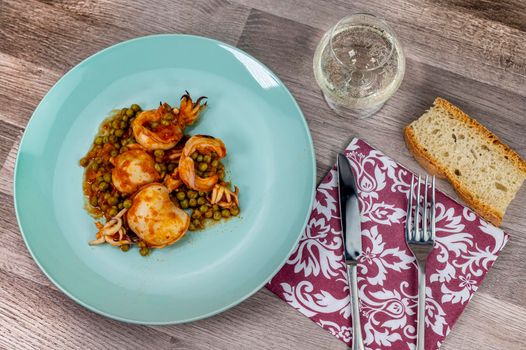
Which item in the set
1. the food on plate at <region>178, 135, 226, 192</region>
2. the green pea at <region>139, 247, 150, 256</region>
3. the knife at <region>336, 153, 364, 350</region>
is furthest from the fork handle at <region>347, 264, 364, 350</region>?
the green pea at <region>139, 247, 150, 256</region>

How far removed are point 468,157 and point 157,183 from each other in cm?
106

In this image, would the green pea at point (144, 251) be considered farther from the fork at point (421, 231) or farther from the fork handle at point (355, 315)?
the fork at point (421, 231)

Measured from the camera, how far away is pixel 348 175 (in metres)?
1.89

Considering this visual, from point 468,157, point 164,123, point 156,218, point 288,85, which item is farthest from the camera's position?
point 288,85

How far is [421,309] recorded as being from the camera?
1745mm

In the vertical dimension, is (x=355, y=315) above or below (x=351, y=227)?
below

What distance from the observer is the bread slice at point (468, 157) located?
1.88 metres

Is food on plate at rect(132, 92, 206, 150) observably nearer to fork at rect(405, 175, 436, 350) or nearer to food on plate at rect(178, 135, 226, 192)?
food on plate at rect(178, 135, 226, 192)

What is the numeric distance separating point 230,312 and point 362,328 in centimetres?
43

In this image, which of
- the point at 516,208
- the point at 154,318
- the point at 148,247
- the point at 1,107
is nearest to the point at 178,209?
the point at 148,247

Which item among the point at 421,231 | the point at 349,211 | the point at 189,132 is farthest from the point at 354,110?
the point at 189,132

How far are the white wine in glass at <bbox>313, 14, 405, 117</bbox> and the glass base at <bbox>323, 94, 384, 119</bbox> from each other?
0.08ft

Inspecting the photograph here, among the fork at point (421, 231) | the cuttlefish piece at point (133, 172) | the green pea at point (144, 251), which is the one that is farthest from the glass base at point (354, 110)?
the green pea at point (144, 251)

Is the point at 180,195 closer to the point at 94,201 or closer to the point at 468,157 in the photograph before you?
the point at 94,201
